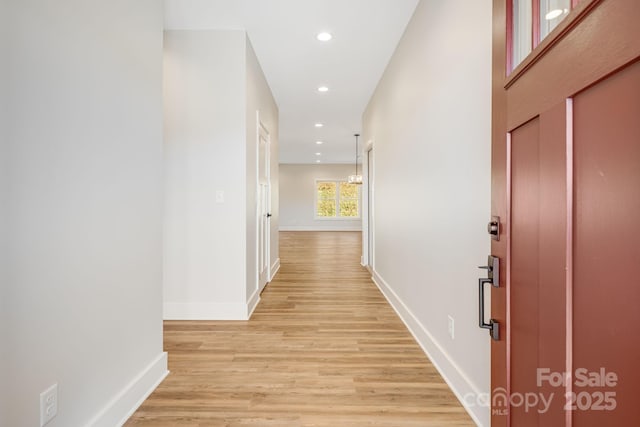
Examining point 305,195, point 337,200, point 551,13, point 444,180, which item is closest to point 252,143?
point 444,180

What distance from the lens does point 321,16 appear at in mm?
2988

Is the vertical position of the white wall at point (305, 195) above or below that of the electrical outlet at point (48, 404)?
above

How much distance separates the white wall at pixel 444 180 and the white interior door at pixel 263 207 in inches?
61.6

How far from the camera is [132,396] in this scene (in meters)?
1.83

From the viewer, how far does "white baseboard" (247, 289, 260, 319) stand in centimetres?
336

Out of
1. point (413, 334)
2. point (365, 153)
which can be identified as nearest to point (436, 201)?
point (413, 334)

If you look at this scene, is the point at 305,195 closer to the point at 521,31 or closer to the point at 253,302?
the point at 253,302

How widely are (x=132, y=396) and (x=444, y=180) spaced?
7.03 ft

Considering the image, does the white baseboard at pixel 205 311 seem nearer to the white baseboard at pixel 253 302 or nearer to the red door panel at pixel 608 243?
the white baseboard at pixel 253 302

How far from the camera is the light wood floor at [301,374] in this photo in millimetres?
1783

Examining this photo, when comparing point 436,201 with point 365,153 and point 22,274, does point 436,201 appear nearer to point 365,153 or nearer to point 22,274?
point 22,274

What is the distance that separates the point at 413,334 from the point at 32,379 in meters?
2.43

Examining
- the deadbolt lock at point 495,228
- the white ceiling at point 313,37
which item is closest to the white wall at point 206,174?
the white ceiling at point 313,37

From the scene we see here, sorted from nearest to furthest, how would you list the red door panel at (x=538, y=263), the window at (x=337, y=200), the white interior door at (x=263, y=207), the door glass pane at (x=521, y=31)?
the red door panel at (x=538, y=263)
the door glass pane at (x=521, y=31)
the white interior door at (x=263, y=207)
the window at (x=337, y=200)
